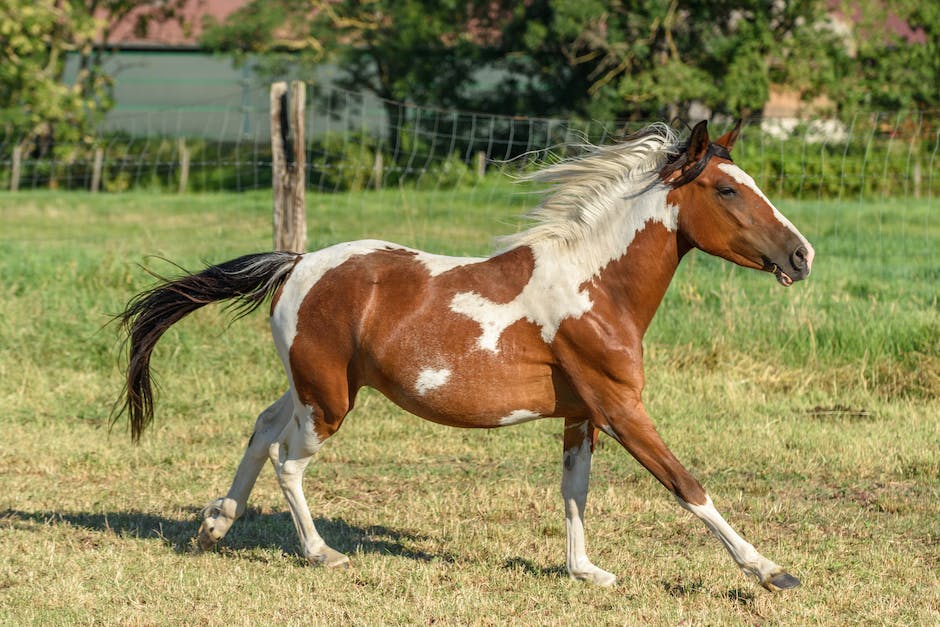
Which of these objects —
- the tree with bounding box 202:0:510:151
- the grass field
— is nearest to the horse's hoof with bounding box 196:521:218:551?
the grass field

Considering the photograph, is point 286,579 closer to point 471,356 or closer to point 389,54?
point 471,356

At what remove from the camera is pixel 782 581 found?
441cm

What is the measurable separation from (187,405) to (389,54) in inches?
896

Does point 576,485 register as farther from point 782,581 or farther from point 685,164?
point 685,164

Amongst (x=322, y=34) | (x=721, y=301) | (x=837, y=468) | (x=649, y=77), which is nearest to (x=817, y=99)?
(x=649, y=77)

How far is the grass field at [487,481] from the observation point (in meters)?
4.71

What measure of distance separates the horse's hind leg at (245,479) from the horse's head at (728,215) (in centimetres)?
204

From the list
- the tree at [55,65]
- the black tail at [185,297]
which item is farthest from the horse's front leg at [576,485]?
the tree at [55,65]

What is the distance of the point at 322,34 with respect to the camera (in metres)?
31.3

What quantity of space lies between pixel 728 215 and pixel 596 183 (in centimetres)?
58

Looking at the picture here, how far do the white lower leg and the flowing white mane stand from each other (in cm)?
123

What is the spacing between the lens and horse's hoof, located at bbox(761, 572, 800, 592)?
173 inches

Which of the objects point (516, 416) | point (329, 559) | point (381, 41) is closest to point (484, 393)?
point (516, 416)

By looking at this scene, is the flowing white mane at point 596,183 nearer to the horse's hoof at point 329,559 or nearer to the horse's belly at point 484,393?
the horse's belly at point 484,393
